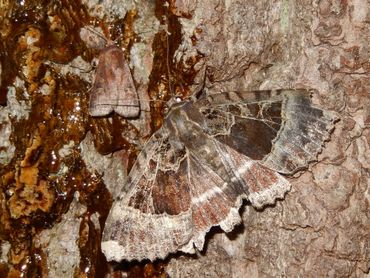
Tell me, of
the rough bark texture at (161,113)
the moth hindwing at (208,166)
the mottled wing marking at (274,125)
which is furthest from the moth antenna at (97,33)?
the mottled wing marking at (274,125)

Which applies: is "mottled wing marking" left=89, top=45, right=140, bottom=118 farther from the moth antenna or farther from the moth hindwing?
the moth hindwing

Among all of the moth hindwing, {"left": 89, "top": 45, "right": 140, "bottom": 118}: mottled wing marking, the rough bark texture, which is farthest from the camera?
{"left": 89, "top": 45, "right": 140, "bottom": 118}: mottled wing marking

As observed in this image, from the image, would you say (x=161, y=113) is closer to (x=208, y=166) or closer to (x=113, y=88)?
(x=113, y=88)

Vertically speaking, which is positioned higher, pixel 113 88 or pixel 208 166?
pixel 113 88

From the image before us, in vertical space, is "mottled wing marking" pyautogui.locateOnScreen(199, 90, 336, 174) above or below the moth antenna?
below

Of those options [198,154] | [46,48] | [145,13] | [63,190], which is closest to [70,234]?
[63,190]

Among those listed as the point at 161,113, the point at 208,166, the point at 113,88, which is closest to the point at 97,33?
the point at 113,88

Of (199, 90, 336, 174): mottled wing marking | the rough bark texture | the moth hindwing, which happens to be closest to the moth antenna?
the rough bark texture
